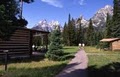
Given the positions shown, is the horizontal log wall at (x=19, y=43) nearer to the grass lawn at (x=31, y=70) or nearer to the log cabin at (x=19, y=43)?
the log cabin at (x=19, y=43)

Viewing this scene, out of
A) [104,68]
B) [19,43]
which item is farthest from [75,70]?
[19,43]

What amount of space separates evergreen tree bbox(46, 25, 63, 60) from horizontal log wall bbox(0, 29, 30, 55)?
10.2 feet

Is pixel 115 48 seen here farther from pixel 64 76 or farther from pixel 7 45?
pixel 64 76

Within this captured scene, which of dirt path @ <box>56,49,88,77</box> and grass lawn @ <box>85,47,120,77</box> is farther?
grass lawn @ <box>85,47,120,77</box>

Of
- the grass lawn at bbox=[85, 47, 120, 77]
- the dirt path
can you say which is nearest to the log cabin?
the grass lawn at bbox=[85, 47, 120, 77]

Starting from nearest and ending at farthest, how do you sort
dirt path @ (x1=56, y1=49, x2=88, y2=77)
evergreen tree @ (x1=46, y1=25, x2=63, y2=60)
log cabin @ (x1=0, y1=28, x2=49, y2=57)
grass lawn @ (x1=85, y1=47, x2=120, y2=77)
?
dirt path @ (x1=56, y1=49, x2=88, y2=77) < grass lawn @ (x1=85, y1=47, x2=120, y2=77) < evergreen tree @ (x1=46, y1=25, x2=63, y2=60) < log cabin @ (x1=0, y1=28, x2=49, y2=57)

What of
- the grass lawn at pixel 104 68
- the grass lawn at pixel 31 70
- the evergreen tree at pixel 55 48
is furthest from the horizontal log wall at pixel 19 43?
the grass lawn at pixel 104 68

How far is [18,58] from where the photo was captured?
27609 mm

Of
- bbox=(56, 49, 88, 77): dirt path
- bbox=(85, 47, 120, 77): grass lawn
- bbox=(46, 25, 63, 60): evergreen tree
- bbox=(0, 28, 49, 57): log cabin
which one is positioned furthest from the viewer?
bbox=(0, 28, 49, 57): log cabin

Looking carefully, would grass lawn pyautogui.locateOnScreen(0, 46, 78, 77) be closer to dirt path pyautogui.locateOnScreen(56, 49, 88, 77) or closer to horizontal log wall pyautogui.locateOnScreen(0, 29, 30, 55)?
dirt path pyautogui.locateOnScreen(56, 49, 88, 77)

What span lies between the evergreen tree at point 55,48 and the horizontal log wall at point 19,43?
10.2 feet

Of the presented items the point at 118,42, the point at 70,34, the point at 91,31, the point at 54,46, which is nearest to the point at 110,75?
the point at 54,46

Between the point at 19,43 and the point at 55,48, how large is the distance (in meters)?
4.17

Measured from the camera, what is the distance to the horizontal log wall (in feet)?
89.4
